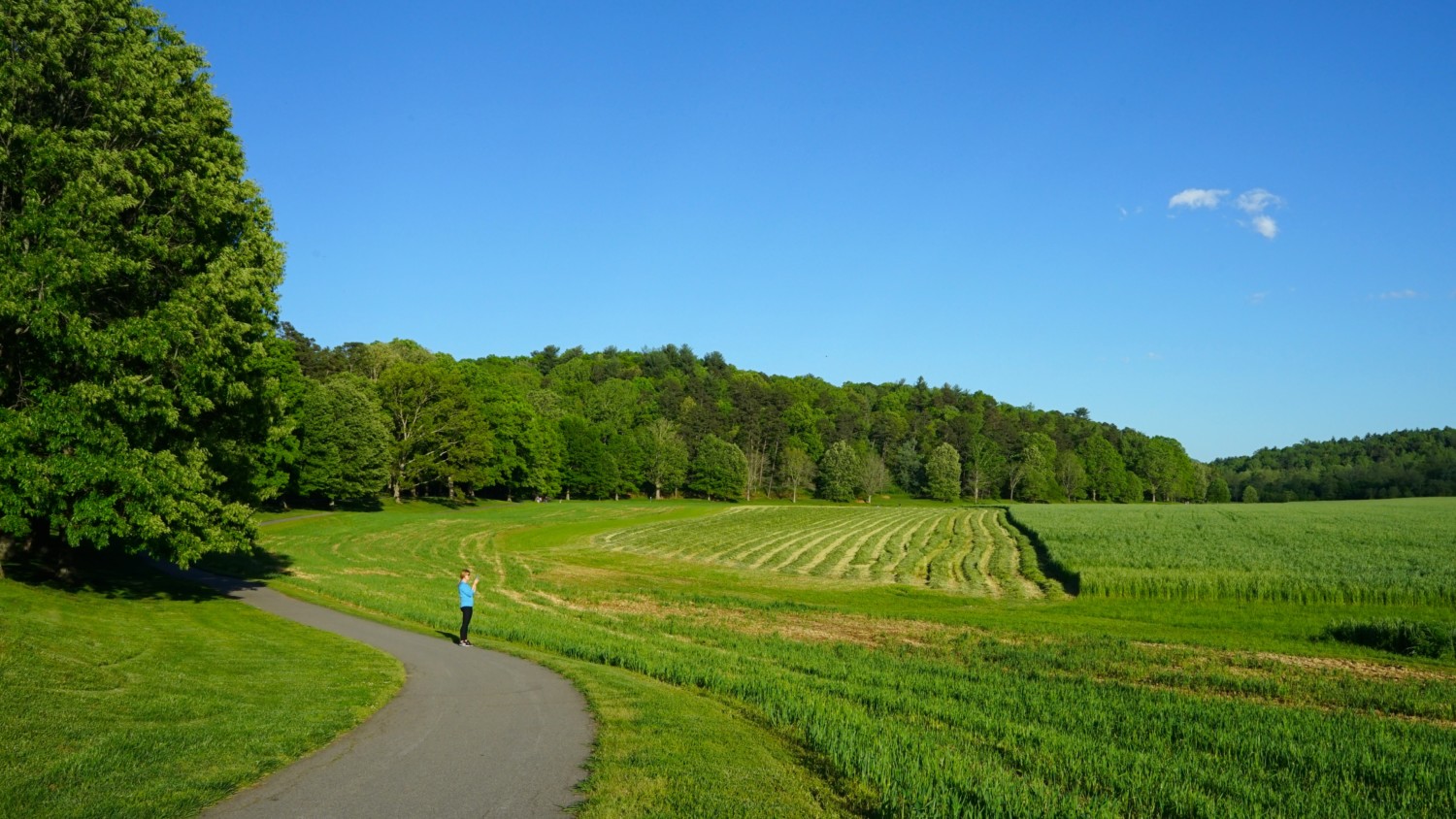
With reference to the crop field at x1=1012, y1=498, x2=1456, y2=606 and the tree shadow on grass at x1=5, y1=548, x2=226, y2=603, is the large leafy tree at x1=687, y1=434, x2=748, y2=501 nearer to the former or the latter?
the crop field at x1=1012, y1=498, x2=1456, y2=606

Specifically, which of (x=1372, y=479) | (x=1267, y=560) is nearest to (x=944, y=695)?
(x=1267, y=560)

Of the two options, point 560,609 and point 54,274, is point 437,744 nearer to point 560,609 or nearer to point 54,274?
point 54,274

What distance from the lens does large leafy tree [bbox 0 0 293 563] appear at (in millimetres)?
19016

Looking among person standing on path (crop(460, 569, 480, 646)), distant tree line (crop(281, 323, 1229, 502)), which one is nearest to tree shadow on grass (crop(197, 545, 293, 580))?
person standing on path (crop(460, 569, 480, 646))

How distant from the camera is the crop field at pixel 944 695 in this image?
31.0 ft

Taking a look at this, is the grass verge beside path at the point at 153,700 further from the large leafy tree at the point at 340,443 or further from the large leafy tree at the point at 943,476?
the large leafy tree at the point at 943,476

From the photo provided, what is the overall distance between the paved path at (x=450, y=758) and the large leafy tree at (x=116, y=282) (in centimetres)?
1013

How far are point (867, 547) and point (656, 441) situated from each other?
231 feet

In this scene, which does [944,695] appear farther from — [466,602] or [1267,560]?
[1267,560]

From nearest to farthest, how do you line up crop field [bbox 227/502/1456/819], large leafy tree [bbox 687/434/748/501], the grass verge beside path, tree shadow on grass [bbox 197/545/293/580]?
the grass verge beside path
crop field [bbox 227/502/1456/819]
tree shadow on grass [bbox 197/545/293/580]
large leafy tree [bbox 687/434/748/501]

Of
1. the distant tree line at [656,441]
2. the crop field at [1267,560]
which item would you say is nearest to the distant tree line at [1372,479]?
the distant tree line at [656,441]

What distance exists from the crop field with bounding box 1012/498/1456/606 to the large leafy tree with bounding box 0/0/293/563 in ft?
106

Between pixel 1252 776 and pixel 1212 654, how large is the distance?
12.7 meters

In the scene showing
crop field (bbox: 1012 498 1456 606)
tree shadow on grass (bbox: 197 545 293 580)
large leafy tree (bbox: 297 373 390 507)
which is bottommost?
tree shadow on grass (bbox: 197 545 293 580)
